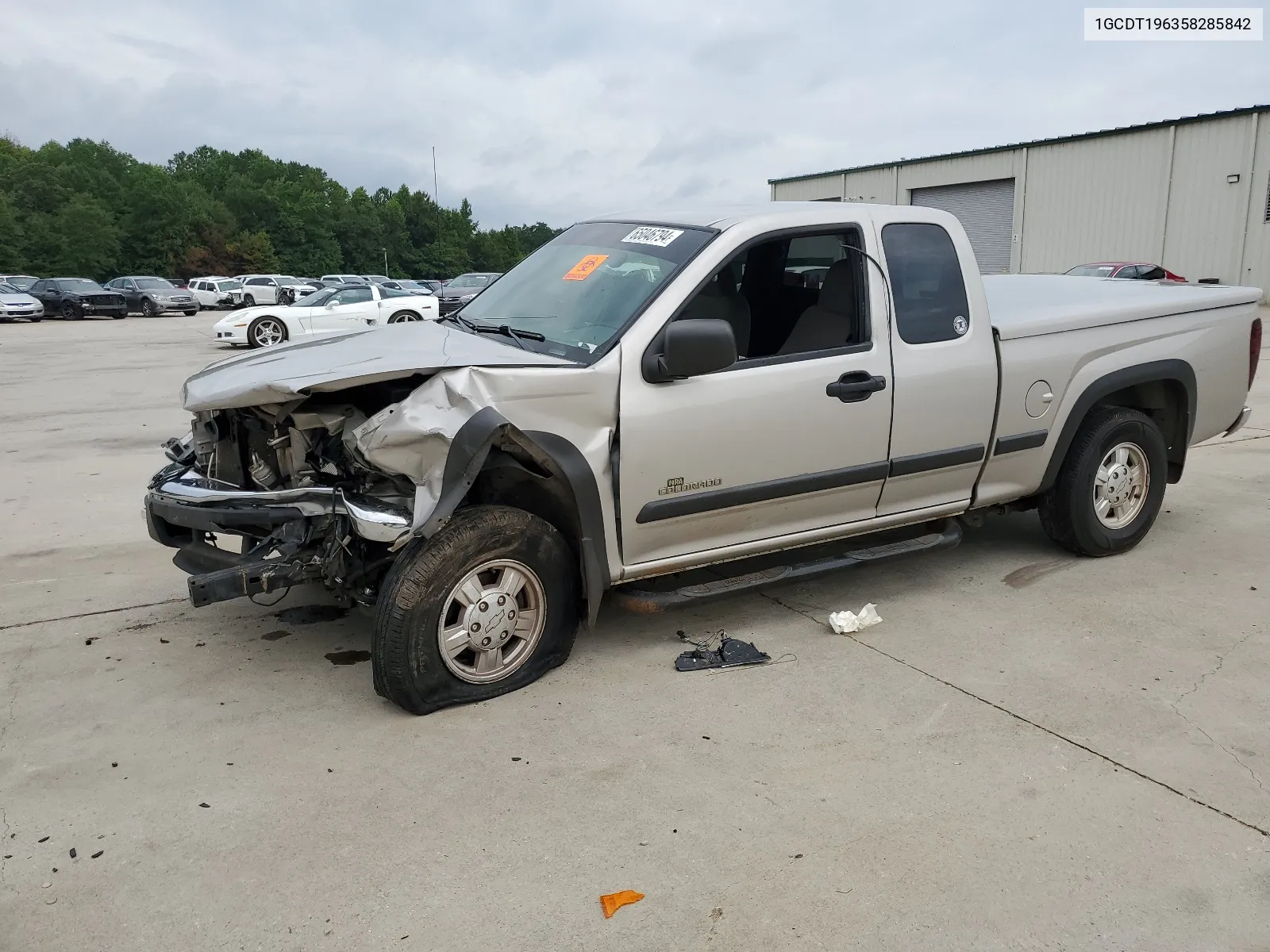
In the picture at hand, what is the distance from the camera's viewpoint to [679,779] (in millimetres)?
3248

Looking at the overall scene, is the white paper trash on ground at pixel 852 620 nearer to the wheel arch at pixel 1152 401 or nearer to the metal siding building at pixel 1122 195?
the wheel arch at pixel 1152 401

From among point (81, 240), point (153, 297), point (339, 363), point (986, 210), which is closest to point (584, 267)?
point (339, 363)

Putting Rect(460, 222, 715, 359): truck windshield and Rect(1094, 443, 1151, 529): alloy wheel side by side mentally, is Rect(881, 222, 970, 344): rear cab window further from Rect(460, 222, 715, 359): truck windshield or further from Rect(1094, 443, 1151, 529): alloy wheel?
Rect(1094, 443, 1151, 529): alloy wheel

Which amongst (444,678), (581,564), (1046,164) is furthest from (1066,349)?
(1046,164)

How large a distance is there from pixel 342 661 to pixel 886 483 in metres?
2.54

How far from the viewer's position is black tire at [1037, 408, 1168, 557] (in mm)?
5172

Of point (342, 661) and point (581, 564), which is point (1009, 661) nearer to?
point (581, 564)

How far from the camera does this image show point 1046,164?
3164 cm

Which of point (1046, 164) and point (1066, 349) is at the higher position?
point (1046, 164)

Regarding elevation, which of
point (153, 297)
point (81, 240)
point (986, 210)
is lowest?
point (153, 297)

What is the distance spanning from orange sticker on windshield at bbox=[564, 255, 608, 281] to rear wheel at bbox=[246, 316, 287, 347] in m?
17.1

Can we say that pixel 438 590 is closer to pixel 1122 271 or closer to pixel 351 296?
pixel 351 296

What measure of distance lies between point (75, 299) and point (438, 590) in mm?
36350

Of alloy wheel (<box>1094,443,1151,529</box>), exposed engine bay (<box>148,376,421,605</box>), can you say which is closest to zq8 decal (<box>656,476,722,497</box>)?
exposed engine bay (<box>148,376,421,605</box>)
